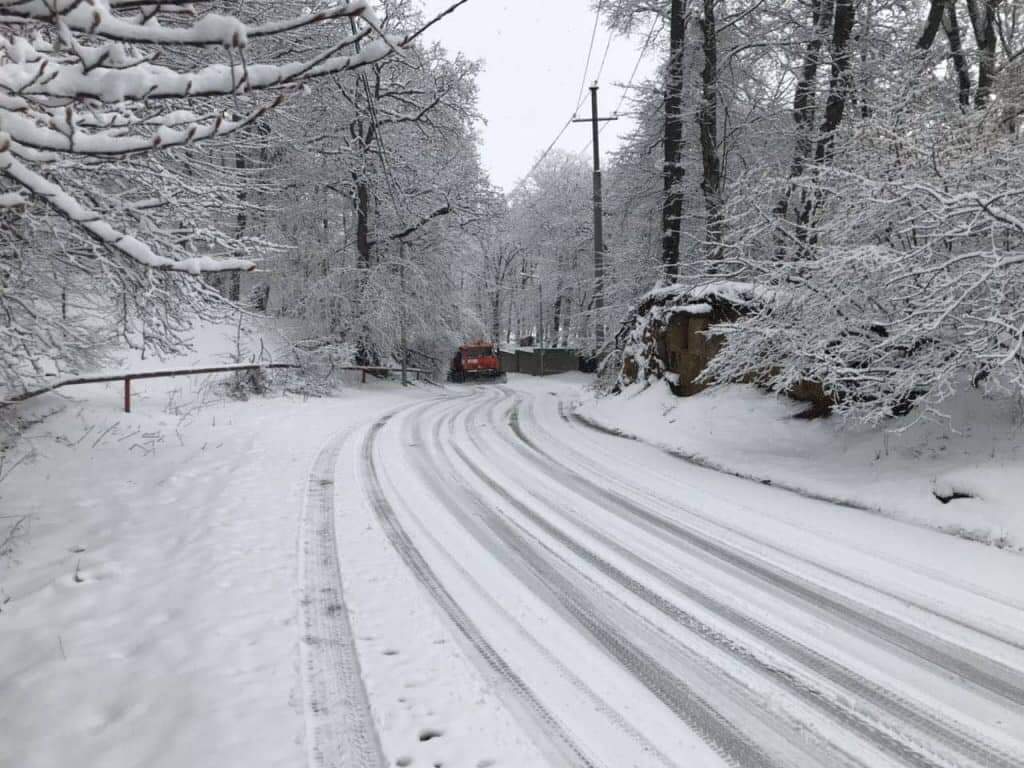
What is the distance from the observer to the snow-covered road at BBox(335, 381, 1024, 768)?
7.88ft

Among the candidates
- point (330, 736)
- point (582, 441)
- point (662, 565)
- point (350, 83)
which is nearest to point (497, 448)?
point (582, 441)

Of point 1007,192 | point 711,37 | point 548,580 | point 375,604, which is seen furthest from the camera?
point 711,37

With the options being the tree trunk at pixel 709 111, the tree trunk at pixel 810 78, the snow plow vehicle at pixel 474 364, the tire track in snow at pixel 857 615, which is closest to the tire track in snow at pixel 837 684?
the tire track in snow at pixel 857 615

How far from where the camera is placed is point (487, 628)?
3.29 meters

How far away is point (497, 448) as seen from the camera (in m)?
8.92

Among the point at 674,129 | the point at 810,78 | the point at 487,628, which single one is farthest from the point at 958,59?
the point at 487,628

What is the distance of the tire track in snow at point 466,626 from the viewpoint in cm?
237

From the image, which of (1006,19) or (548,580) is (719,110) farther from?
(548,580)

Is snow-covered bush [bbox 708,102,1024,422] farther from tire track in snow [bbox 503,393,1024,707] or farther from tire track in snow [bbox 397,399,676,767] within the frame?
tire track in snow [bbox 397,399,676,767]

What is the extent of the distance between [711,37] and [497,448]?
10.9 m

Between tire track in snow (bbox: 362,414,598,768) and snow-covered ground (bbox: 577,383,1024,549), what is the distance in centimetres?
431

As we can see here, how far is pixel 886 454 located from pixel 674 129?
11217mm

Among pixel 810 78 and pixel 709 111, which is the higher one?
pixel 810 78

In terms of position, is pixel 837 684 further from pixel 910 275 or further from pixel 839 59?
pixel 839 59
